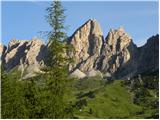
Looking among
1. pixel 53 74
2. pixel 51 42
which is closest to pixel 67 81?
pixel 53 74

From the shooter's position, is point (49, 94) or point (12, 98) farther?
point (12, 98)

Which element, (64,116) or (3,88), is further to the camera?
(3,88)

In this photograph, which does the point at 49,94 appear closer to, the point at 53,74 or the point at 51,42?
the point at 53,74

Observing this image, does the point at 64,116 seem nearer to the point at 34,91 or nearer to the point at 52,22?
the point at 34,91

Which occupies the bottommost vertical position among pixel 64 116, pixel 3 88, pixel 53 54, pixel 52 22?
pixel 64 116

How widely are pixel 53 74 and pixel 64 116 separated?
3.91 m

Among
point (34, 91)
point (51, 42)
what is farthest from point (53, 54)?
point (34, 91)

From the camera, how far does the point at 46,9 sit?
36.5 meters

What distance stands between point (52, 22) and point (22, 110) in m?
8.12

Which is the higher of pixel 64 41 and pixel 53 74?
pixel 64 41

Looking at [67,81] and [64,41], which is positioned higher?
[64,41]

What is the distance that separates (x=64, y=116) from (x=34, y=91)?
3504 millimetres

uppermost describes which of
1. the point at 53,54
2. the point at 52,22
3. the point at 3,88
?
the point at 52,22

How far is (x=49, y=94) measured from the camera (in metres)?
35.0
